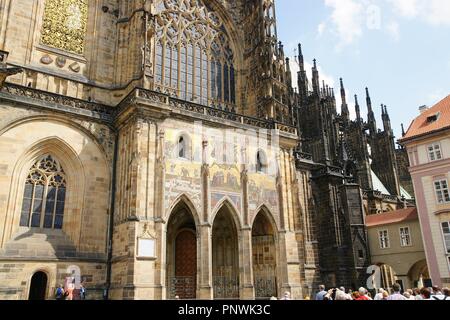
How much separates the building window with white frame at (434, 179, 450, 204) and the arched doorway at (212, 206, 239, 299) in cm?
1207

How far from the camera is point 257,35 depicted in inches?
953

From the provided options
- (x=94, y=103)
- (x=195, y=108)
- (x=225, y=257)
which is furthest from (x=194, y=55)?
(x=225, y=257)

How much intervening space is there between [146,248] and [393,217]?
19.6m

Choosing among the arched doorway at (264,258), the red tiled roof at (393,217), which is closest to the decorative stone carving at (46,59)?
the arched doorway at (264,258)

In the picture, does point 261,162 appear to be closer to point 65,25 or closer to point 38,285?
point 38,285

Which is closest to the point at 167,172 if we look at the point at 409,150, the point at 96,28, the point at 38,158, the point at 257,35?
the point at 38,158

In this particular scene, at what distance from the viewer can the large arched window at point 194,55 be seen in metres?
21.6

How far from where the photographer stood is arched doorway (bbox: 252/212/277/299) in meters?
18.9

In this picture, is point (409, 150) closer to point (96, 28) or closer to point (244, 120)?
point (244, 120)

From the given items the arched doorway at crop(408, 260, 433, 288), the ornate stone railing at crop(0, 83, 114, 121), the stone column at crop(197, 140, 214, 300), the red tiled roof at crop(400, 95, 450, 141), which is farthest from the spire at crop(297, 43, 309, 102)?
the ornate stone railing at crop(0, 83, 114, 121)

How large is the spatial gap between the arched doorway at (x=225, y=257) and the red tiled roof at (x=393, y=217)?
1357cm

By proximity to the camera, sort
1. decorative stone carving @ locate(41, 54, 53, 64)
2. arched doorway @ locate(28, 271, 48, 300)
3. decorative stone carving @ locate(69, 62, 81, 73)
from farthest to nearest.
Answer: decorative stone carving @ locate(69, 62, 81, 73), decorative stone carving @ locate(41, 54, 53, 64), arched doorway @ locate(28, 271, 48, 300)

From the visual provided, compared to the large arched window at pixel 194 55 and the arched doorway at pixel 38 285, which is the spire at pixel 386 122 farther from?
the arched doorway at pixel 38 285

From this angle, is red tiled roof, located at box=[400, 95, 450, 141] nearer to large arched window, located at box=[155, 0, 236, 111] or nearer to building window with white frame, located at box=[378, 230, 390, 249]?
building window with white frame, located at box=[378, 230, 390, 249]
